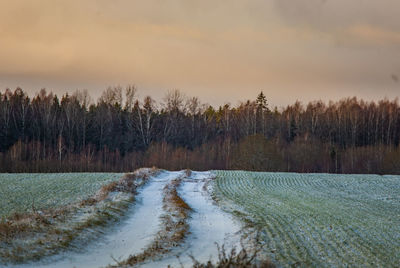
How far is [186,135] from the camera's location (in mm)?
94375

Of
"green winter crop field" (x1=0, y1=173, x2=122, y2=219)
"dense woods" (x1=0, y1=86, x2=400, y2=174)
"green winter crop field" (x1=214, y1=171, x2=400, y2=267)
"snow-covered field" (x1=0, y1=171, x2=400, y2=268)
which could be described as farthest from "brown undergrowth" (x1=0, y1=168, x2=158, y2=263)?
"dense woods" (x1=0, y1=86, x2=400, y2=174)

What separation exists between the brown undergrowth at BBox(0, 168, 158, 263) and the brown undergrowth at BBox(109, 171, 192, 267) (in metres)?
2.35

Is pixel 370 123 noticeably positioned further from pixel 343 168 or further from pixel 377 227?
pixel 377 227

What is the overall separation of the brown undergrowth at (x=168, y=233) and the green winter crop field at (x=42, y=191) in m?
7.12

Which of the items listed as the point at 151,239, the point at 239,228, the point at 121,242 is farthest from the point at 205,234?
the point at 121,242

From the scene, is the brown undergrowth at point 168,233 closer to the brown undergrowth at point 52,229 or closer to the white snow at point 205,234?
the white snow at point 205,234

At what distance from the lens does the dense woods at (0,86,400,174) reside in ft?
220

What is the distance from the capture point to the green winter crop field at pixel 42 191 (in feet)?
79.0

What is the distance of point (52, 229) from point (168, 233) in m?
4.15

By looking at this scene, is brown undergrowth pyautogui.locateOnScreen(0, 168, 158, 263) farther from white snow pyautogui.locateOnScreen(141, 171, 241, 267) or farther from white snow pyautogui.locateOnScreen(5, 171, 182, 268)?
white snow pyautogui.locateOnScreen(141, 171, 241, 267)

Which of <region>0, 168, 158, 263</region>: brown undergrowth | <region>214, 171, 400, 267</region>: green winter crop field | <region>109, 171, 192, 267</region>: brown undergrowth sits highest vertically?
<region>0, 168, 158, 263</region>: brown undergrowth

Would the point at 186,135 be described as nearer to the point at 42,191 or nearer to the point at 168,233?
the point at 42,191

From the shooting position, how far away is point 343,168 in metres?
72.4

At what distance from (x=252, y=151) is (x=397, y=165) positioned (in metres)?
25.1
